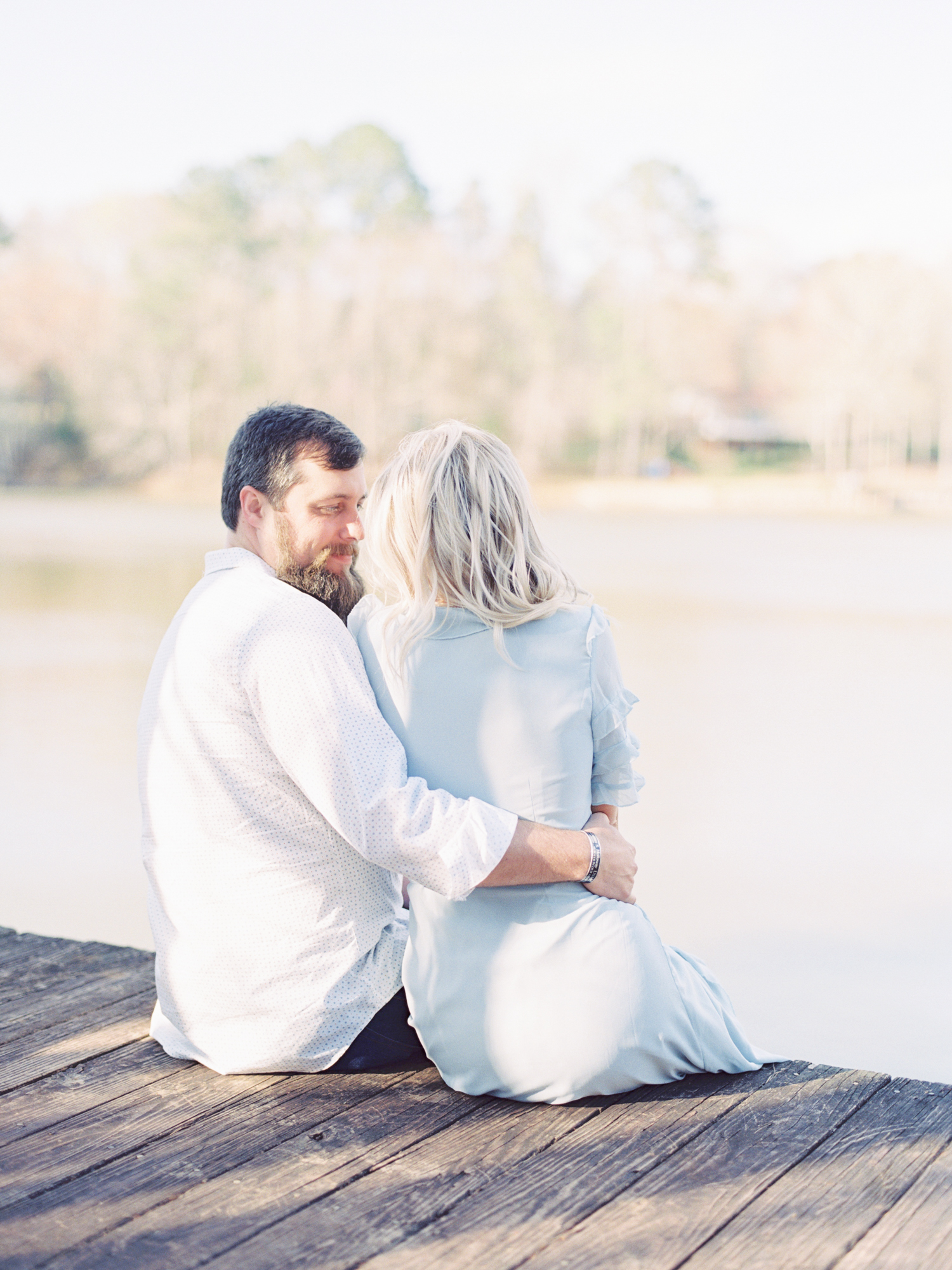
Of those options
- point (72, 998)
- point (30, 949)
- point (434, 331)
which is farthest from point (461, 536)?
point (434, 331)

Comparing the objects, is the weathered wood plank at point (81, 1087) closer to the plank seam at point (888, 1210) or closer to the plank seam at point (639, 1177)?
the plank seam at point (639, 1177)

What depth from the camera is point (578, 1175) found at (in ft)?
4.91

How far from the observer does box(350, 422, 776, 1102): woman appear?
1.57 metres

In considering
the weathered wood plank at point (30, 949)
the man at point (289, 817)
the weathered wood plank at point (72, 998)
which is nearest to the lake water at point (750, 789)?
the weathered wood plank at point (30, 949)

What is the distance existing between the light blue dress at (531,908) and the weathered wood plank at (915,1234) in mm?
326

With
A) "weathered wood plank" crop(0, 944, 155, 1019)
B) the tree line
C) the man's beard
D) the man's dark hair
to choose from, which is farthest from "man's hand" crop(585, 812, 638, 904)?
the tree line

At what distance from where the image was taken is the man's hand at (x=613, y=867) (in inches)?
63.7

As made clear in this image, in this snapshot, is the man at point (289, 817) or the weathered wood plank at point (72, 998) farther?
the weathered wood plank at point (72, 998)

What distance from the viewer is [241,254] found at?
157ft

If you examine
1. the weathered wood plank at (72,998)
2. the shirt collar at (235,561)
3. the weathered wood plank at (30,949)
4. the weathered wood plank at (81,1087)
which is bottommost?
the weathered wood plank at (30,949)

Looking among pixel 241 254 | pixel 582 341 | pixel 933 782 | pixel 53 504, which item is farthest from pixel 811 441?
pixel 933 782

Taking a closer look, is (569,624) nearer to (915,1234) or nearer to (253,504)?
(253,504)

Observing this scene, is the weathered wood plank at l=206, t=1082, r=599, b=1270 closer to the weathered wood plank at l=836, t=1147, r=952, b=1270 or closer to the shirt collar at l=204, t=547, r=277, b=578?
the weathered wood plank at l=836, t=1147, r=952, b=1270

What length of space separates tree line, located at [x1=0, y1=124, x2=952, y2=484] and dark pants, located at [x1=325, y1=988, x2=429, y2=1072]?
3995 centimetres
